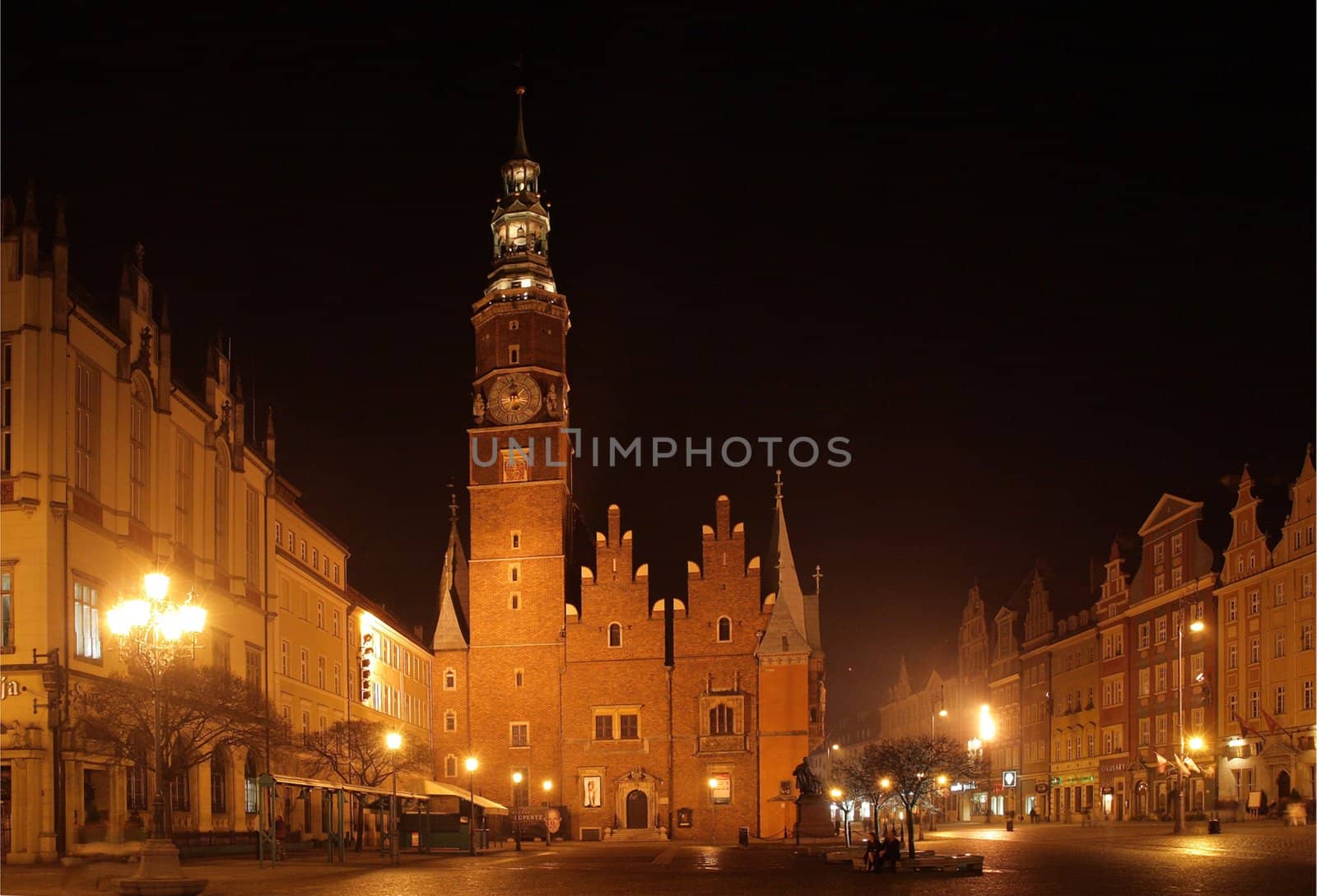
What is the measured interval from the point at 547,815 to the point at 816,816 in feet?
49.4

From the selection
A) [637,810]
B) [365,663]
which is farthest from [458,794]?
[637,810]

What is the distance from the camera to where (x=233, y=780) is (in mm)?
49938

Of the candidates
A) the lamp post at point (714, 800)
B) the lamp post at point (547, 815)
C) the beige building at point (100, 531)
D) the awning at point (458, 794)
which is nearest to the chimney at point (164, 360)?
the beige building at point (100, 531)

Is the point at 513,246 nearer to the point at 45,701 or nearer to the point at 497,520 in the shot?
the point at 497,520

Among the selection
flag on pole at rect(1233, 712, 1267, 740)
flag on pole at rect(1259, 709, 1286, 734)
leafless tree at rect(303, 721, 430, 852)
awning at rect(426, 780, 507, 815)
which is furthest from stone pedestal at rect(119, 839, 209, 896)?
flag on pole at rect(1233, 712, 1267, 740)

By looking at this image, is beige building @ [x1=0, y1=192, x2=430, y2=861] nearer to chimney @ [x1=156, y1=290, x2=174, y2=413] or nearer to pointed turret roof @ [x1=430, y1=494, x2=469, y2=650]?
chimney @ [x1=156, y1=290, x2=174, y2=413]

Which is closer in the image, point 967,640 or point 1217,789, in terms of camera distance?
point 1217,789

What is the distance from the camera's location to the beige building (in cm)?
3688

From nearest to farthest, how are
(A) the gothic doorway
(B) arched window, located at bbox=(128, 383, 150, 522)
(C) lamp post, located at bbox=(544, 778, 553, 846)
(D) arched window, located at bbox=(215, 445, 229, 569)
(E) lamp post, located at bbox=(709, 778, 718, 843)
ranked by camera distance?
(B) arched window, located at bbox=(128, 383, 150, 522), (D) arched window, located at bbox=(215, 445, 229, 569), (C) lamp post, located at bbox=(544, 778, 553, 846), (E) lamp post, located at bbox=(709, 778, 718, 843), (A) the gothic doorway

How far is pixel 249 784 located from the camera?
169 ft

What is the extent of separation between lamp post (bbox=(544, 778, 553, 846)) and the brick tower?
41cm

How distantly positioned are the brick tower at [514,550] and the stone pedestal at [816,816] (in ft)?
54.3

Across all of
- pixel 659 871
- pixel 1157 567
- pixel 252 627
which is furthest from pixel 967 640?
pixel 659 871

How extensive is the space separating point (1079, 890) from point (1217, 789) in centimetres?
4319
